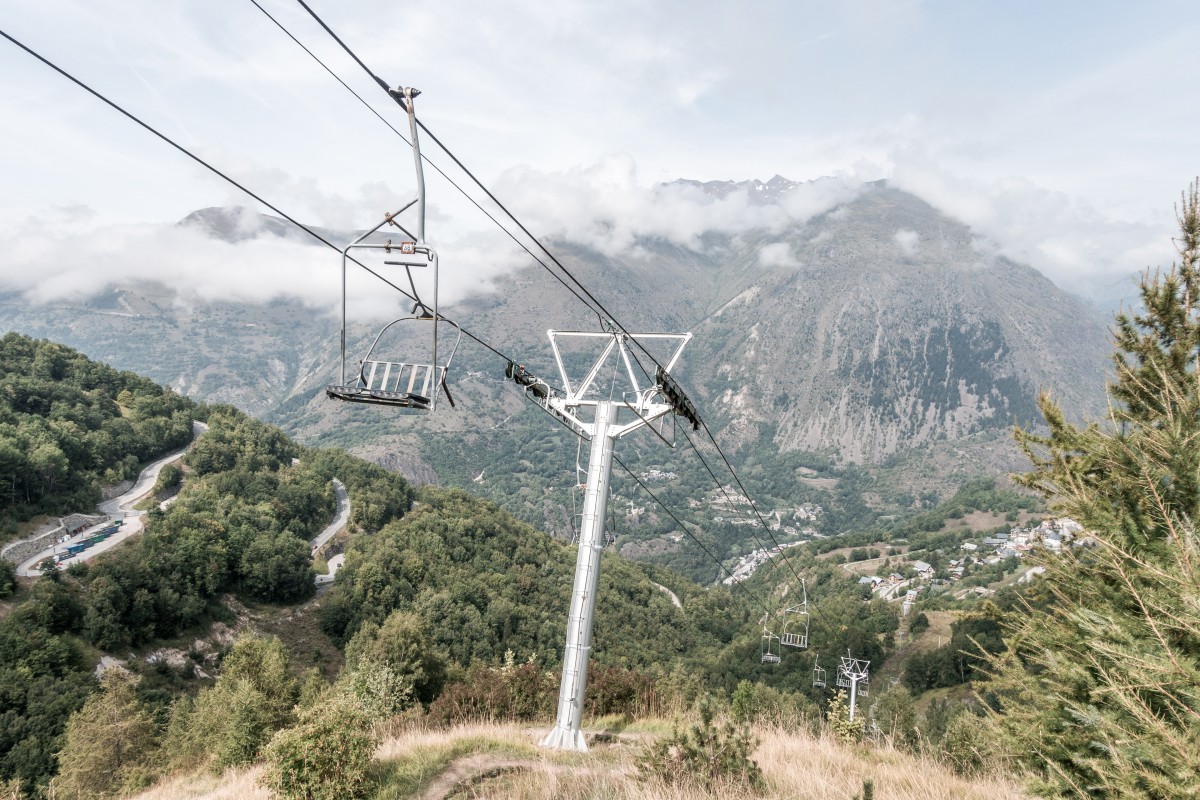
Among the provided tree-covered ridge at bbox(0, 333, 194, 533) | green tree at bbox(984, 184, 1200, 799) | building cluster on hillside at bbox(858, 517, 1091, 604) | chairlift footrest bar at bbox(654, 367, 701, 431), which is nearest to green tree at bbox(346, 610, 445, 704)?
chairlift footrest bar at bbox(654, 367, 701, 431)

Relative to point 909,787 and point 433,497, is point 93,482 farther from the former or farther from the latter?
point 909,787

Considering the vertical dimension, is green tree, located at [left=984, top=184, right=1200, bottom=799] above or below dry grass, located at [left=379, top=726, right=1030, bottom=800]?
above

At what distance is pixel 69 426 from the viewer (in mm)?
79875

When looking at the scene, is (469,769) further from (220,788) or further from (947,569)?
(947,569)

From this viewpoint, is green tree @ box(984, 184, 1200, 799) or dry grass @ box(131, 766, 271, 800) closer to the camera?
green tree @ box(984, 184, 1200, 799)

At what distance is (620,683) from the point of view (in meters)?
18.7

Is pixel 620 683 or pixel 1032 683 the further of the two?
pixel 620 683

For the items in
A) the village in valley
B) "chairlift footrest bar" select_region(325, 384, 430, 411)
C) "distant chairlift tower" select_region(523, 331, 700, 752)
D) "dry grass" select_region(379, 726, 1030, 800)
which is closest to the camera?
"dry grass" select_region(379, 726, 1030, 800)

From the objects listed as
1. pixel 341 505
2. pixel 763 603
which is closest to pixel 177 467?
pixel 341 505

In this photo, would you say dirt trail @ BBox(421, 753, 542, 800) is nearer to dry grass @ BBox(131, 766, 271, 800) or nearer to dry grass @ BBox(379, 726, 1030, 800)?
dry grass @ BBox(379, 726, 1030, 800)

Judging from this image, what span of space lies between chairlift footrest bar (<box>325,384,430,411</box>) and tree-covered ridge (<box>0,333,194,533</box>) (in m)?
73.8

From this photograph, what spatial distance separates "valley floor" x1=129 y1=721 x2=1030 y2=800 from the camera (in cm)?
729

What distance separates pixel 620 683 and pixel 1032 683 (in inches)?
488

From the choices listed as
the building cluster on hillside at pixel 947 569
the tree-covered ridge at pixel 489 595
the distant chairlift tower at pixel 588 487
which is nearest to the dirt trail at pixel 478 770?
the distant chairlift tower at pixel 588 487
